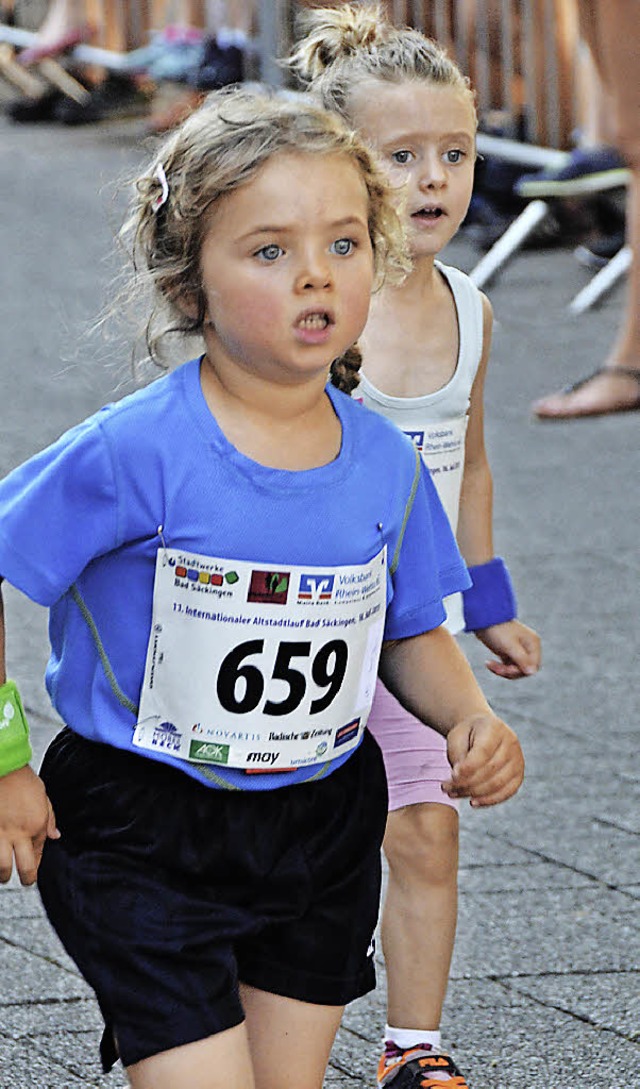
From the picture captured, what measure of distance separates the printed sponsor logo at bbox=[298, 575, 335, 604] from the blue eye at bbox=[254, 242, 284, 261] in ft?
1.19

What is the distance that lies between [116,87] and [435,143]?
10219 mm

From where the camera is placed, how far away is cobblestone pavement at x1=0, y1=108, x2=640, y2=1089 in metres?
2.89

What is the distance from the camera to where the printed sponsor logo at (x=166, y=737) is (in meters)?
2.24

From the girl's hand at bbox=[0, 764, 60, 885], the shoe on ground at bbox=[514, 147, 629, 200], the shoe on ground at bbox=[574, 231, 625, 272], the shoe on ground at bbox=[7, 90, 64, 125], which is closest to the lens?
the girl's hand at bbox=[0, 764, 60, 885]

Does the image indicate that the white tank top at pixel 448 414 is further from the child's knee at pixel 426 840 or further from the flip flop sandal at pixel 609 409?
the flip flop sandal at pixel 609 409

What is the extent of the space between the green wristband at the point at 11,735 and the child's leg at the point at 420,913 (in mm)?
740

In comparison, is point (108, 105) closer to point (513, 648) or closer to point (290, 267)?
point (513, 648)

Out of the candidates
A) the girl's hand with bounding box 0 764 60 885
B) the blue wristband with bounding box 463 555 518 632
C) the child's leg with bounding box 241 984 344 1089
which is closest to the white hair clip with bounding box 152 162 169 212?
the girl's hand with bounding box 0 764 60 885

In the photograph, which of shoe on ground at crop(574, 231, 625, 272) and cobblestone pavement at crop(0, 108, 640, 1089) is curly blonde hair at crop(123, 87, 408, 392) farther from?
shoe on ground at crop(574, 231, 625, 272)

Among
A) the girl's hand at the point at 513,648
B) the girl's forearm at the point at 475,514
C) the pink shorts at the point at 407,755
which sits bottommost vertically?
the pink shorts at the point at 407,755

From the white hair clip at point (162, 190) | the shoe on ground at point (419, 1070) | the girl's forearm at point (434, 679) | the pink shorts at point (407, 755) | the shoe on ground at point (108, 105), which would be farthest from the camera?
the shoe on ground at point (108, 105)

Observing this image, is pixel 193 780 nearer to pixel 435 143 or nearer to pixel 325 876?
pixel 325 876

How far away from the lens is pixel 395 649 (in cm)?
246

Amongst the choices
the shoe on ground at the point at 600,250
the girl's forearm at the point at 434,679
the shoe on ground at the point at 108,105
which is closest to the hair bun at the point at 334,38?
the girl's forearm at the point at 434,679
